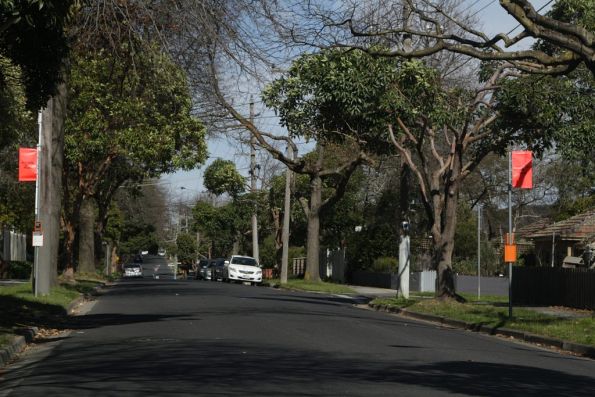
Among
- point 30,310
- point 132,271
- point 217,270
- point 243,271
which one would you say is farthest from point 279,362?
point 132,271

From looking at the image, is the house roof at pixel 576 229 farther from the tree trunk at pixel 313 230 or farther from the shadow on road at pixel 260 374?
the shadow on road at pixel 260 374

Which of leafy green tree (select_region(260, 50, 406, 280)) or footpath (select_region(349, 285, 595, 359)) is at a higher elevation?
leafy green tree (select_region(260, 50, 406, 280))

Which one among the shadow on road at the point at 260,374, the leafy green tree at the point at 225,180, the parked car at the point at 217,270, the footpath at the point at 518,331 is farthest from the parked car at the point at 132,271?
the shadow on road at the point at 260,374

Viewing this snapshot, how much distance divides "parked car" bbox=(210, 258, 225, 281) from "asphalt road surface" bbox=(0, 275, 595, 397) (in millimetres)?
34945

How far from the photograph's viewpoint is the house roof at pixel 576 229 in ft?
108

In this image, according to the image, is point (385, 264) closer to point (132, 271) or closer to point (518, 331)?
point (518, 331)

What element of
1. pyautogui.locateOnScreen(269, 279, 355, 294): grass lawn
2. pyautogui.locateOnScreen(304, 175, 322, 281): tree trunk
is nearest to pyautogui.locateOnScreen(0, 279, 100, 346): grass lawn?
pyautogui.locateOnScreen(269, 279, 355, 294): grass lawn

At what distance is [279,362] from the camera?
1179 centimetres

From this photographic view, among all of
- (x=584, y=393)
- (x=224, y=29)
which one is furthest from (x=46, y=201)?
(x=584, y=393)

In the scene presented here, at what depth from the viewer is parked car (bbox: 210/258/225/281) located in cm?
5444

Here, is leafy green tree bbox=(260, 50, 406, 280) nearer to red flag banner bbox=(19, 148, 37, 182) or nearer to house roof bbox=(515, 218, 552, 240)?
red flag banner bbox=(19, 148, 37, 182)

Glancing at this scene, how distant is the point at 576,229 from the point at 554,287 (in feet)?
20.8

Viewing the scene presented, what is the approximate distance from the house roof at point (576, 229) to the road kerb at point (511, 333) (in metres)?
10.1

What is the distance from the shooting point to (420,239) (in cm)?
5188
